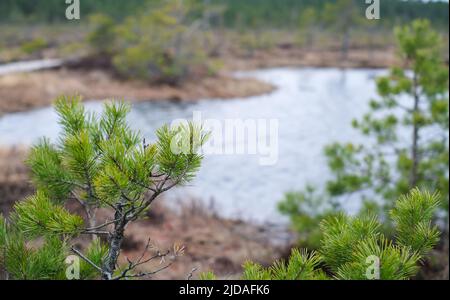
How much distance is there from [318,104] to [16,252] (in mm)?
18863

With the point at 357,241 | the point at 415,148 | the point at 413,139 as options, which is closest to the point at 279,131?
the point at 413,139

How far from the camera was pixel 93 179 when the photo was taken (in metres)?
1.78

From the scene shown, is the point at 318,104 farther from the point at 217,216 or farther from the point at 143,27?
the point at 217,216

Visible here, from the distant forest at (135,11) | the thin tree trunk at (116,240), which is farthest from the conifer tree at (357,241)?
the distant forest at (135,11)

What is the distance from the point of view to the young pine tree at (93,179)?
5.41 ft

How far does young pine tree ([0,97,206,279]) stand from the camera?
1.65 metres

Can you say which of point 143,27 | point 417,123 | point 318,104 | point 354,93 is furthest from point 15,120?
point 354,93

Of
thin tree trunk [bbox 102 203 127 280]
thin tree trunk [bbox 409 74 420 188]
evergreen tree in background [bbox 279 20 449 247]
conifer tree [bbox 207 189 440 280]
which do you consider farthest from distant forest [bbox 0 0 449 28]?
thin tree trunk [bbox 102 203 127 280]

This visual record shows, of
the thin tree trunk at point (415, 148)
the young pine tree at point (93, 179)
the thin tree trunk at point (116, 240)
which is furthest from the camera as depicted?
the thin tree trunk at point (415, 148)

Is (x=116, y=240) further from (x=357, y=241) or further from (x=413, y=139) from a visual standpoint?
(x=413, y=139)

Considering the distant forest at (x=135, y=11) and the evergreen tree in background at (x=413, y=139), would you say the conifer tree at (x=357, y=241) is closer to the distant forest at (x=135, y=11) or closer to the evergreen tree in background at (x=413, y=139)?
the evergreen tree in background at (x=413, y=139)

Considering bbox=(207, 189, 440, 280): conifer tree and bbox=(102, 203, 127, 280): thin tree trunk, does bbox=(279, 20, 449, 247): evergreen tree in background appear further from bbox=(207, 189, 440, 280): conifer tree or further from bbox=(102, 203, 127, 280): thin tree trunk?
bbox=(102, 203, 127, 280): thin tree trunk

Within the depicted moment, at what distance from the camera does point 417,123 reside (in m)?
6.37
